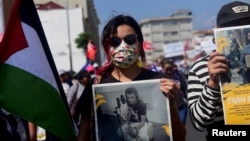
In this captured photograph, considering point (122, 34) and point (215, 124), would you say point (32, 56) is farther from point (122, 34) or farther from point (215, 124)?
point (215, 124)

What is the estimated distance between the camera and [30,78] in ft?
11.3

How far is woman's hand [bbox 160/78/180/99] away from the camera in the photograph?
3129 mm

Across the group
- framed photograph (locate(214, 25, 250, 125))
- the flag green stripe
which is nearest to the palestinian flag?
the flag green stripe

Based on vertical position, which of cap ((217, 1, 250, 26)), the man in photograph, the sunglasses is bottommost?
the man in photograph

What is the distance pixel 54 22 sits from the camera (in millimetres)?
62312

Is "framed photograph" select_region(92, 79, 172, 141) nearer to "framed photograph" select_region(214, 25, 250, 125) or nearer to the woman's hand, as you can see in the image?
the woman's hand

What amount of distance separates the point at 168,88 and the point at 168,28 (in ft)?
498

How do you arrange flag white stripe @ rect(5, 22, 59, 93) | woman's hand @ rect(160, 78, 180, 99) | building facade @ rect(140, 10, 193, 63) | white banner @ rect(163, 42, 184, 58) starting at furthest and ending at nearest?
building facade @ rect(140, 10, 193, 63)
white banner @ rect(163, 42, 184, 58)
flag white stripe @ rect(5, 22, 59, 93)
woman's hand @ rect(160, 78, 180, 99)

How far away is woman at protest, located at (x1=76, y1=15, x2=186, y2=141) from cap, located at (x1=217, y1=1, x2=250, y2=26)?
0.47m

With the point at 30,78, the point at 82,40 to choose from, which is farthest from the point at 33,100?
the point at 82,40

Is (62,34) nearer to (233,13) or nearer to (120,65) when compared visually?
(120,65)

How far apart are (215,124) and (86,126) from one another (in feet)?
2.59

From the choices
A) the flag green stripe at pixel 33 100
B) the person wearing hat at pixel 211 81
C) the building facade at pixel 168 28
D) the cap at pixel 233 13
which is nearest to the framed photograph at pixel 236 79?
the person wearing hat at pixel 211 81

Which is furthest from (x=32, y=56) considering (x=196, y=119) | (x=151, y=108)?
(x=196, y=119)
